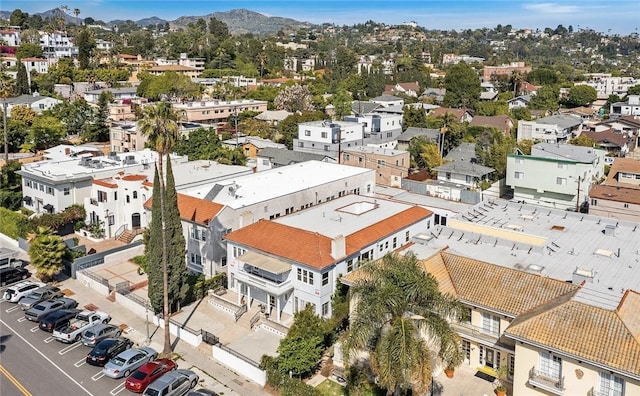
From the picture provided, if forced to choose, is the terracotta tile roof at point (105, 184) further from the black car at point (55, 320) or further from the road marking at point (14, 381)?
the road marking at point (14, 381)

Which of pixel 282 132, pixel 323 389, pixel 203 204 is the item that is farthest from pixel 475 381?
pixel 282 132

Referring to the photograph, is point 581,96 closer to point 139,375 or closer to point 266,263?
point 266,263

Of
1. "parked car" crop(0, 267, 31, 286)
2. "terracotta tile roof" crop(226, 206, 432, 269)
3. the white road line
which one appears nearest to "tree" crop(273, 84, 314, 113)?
"parked car" crop(0, 267, 31, 286)

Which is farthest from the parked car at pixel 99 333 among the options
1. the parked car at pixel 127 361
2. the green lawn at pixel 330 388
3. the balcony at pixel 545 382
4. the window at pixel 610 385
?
the window at pixel 610 385

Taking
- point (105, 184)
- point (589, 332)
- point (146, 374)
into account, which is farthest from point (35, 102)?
point (589, 332)

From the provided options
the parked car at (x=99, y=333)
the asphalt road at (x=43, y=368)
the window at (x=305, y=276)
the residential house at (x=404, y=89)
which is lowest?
the asphalt road at (x=43, y=368)

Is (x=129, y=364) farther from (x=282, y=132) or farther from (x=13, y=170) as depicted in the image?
(x=282, y=132)
